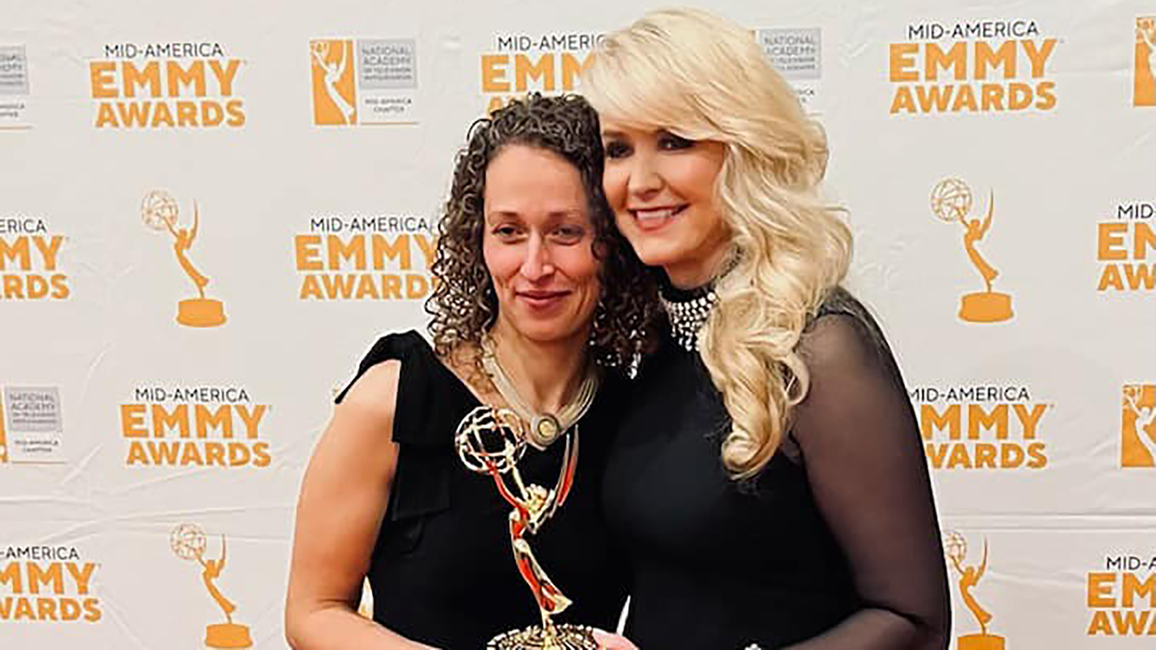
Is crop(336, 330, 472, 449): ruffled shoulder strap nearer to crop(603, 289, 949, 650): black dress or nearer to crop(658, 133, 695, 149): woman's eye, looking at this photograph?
crop(603, 289, 949, 650): black dress

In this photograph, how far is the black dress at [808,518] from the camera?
125cm

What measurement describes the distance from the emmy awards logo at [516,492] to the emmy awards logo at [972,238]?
2.65 feet

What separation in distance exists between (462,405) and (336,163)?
28.1 inches

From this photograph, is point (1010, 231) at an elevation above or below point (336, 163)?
below

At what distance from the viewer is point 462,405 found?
4.77 feet

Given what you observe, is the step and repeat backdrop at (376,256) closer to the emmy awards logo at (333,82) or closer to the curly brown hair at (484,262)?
the emmy awards logo at (333,82)

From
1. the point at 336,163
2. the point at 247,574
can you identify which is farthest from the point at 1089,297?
the point at 247,574

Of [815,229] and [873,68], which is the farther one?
[873,68]

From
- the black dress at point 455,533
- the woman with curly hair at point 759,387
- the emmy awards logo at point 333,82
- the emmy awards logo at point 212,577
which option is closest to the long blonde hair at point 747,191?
the woman with curly hair at point 759,387

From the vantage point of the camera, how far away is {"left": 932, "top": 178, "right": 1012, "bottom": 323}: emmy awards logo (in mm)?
1916

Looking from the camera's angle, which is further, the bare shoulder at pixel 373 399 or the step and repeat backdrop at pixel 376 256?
the step and repeat backdrop at pixel 376 256

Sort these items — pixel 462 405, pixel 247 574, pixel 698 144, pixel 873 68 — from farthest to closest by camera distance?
pixel 247 574
pixel 873 68
pixel 462 405
pixel 698 144

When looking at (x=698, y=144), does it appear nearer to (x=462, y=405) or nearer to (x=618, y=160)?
(x=618, y=160)

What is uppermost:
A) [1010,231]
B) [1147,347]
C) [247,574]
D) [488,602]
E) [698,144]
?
[698,144]
